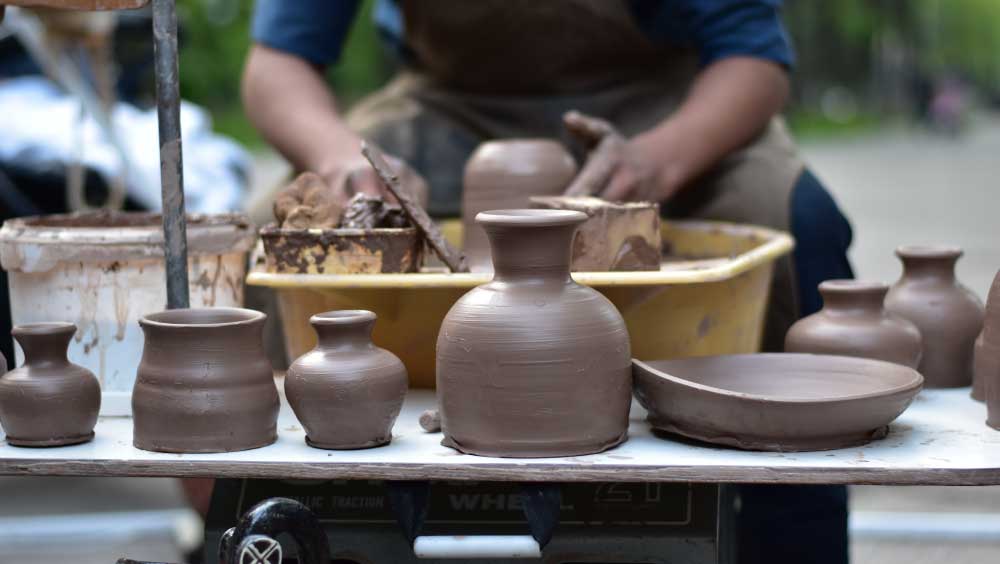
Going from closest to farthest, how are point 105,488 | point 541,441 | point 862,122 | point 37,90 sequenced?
point 541,441
point 37,90
point 105,488
point 862,122

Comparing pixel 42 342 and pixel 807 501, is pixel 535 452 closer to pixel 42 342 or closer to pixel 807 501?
pixel 42 342

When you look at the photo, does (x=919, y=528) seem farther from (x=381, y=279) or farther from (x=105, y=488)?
(x=105, y=488)

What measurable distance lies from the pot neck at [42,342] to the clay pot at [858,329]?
1.11m

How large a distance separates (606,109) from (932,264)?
3.62ft

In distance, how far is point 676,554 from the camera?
1.66 meters

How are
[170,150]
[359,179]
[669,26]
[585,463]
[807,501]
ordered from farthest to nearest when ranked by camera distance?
[669,26] < [359,179] < [807,501] < [170,150] < [585,463]

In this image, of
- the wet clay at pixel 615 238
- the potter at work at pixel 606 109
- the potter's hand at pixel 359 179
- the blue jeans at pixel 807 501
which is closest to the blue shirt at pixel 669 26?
the potter at work at pixel 606 109

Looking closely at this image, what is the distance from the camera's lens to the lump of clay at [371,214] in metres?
1.94

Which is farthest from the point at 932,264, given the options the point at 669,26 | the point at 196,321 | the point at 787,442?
the point at 196,321

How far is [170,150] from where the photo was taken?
177cm

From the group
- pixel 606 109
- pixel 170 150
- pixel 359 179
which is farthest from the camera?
pixel 606 109

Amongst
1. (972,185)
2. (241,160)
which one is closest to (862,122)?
(972,185)

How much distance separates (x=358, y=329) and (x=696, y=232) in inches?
42.3

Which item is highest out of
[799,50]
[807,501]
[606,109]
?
[799,50]
